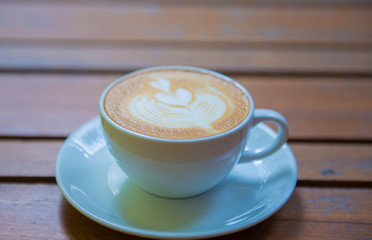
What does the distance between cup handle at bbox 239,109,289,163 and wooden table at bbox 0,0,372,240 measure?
68 mm

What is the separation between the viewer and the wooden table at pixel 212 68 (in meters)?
0.50

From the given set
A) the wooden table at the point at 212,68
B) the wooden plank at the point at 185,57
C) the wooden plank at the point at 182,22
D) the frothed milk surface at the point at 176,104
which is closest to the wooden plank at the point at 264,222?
Result: the wooden table at the point at 212,68

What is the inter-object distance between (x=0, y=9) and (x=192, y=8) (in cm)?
54

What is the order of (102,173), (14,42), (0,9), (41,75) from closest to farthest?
(102,173) < (41,75) < (14,42) < (0,9)

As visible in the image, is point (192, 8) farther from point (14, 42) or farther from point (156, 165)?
point (156, 165)

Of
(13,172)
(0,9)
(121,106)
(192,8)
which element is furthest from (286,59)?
(0,9)

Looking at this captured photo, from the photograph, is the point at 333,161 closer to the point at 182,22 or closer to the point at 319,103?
the point at 319,103

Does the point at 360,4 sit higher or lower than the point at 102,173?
higher

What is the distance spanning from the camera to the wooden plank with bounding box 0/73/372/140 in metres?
0.69

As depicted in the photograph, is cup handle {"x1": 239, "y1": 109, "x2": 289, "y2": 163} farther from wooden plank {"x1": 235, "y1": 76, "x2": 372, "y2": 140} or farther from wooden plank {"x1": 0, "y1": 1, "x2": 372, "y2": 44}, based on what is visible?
wooden plank {"x1": 0, "y1": 1, "x2": 372, "y2": 44}

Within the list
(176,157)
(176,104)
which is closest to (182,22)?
(176,104)

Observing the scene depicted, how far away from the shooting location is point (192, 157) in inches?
18.2

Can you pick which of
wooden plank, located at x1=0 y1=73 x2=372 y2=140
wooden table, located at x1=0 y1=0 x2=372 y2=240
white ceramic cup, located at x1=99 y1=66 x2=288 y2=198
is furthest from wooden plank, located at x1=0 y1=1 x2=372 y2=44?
white ceramic cup, located at x1=99 y1=66 x2=288 y2=198

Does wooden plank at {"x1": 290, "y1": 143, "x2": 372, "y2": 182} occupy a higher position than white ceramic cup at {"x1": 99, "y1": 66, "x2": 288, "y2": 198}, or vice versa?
white ceramic cup at {"x1": 99, "y1": 66, "x2": 288, "y2": 198}
